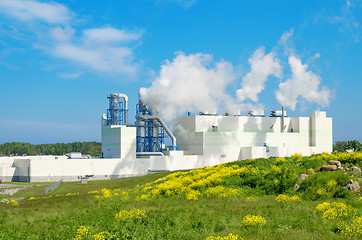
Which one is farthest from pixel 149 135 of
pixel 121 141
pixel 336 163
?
pixel 336 163

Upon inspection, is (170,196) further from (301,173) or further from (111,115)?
(111,115)

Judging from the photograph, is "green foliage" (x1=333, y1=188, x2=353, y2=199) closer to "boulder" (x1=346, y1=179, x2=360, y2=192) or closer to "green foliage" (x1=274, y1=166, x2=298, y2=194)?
"boulder" (x1=346, y1=179, x2=360, y2=192)

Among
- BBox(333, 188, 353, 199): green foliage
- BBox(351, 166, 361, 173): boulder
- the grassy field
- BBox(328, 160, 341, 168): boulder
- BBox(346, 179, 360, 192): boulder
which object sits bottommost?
the grassy field

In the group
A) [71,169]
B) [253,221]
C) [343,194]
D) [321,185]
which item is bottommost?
[71,169]

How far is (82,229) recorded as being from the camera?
15.4 metres

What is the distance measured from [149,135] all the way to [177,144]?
958cm

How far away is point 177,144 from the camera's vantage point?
93000 millimetres

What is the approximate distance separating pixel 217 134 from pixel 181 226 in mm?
71253

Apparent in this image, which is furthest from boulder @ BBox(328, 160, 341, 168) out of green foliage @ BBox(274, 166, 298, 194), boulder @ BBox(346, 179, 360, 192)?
boulder @ BBox(346, 179, 360, 192)

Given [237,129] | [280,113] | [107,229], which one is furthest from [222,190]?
[280,113]

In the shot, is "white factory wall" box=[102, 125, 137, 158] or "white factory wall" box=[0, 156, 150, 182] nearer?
"white factory wall" box=[0, 156, 150, 182]

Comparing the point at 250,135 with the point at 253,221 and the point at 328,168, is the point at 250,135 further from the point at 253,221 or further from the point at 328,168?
the point at 253,221

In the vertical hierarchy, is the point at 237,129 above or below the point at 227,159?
above

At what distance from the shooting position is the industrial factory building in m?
78.2
